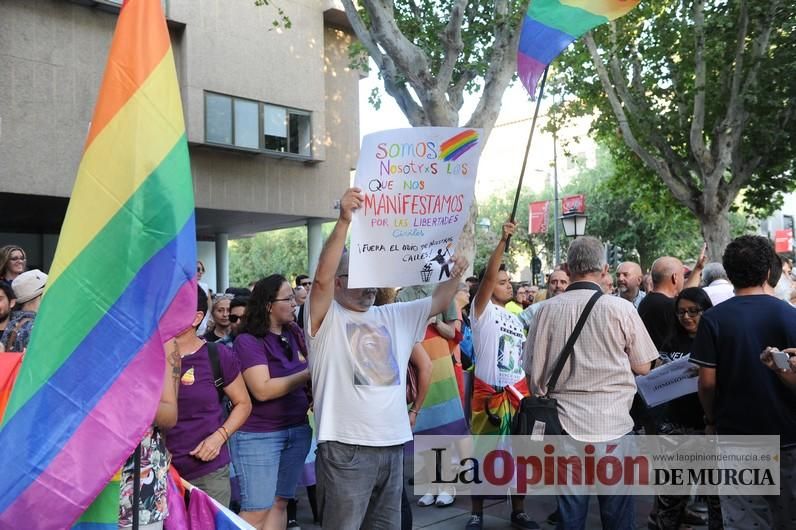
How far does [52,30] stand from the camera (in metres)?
15.5

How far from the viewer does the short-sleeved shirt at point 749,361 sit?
11.7 ft

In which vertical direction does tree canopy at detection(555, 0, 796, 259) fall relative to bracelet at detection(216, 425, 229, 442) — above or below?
above

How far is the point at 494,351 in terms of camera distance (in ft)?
18.7

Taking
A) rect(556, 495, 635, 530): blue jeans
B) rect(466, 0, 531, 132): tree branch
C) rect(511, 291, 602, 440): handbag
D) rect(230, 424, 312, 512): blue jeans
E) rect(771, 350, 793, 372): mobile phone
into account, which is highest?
rect(466, 0, 531, 132): tree branch

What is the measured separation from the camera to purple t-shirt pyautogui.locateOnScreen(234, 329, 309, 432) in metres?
4.16

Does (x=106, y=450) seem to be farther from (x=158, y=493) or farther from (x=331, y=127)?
(x=331, y=127)

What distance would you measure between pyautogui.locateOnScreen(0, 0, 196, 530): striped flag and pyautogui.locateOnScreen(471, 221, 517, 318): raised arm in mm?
2030

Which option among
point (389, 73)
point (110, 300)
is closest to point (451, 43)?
point (389, 73)

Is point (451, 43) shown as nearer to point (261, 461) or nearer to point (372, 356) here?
point (261, 461)

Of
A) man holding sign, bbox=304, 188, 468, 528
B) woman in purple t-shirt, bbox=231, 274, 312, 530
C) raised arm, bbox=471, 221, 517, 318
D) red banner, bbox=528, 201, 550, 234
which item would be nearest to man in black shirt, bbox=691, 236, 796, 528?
raised arm, bbox=471, 221, 517, 318

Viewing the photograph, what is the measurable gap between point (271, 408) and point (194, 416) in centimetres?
75

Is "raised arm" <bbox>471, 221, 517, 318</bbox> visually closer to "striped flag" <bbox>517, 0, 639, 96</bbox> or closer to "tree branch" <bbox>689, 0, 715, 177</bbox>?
"striped flag" <bbox>517, 0, 639, 96</bbox>

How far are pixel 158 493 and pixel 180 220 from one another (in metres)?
1.10

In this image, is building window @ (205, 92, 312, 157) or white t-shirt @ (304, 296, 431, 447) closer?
white t-shirt @ (304, 296, 431, 447)
